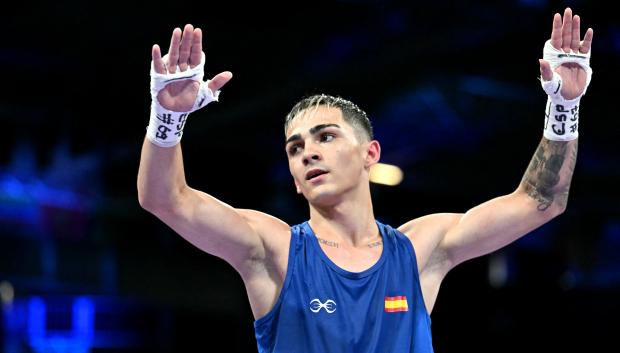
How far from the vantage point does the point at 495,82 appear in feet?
28.6

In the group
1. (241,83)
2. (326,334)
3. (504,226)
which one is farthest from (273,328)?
(241,83)

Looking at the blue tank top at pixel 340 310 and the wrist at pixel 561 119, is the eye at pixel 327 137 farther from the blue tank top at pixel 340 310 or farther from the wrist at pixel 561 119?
the wrist at pixel 561 119

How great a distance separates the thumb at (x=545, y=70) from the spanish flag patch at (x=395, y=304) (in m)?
1.08

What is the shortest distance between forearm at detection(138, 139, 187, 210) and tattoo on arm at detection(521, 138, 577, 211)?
1.68m

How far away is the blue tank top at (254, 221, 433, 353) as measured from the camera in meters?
3.56

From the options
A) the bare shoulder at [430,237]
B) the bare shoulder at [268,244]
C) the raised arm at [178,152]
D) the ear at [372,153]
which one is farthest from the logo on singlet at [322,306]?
the ear at [372,153]

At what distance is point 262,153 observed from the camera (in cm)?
1092

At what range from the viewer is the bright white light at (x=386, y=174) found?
11.3 meters

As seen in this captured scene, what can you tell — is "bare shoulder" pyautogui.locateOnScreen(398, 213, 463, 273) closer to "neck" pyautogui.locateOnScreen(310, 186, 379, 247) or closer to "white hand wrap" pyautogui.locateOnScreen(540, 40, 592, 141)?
"neck" pyautogui.locateOnScreen(310, 186, 379, 247)

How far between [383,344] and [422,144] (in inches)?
264

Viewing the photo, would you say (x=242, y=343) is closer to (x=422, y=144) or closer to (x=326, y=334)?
(x=422, y=144)

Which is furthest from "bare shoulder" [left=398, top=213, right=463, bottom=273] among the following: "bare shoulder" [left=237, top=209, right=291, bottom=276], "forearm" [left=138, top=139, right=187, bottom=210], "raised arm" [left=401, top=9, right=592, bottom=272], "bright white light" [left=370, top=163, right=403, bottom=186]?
"bright white light" [left=370, top=163, right=403, bottom=186]

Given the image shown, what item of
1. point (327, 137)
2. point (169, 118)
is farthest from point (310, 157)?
point (169, 118)

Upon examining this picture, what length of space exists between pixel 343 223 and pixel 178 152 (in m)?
0.94
